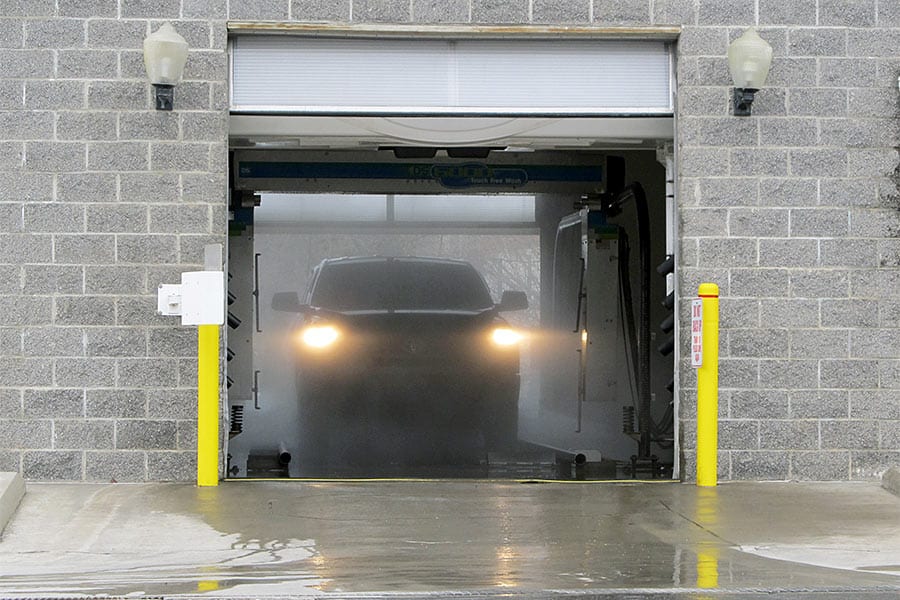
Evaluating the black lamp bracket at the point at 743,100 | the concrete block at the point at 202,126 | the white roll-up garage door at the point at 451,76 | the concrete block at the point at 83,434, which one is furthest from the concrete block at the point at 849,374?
the concrete block at the point at 83,434

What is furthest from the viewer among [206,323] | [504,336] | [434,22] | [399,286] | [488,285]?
[488,285]

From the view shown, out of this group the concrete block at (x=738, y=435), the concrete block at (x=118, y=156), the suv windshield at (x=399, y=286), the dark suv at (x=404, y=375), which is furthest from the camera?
the suv windshield at (x=399, y=286)

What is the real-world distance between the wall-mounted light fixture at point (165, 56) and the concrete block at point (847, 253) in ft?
14.8

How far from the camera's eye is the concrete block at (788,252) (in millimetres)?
9328

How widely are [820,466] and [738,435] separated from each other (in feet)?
2.02

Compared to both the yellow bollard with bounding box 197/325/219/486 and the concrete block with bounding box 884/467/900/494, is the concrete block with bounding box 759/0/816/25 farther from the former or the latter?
the yellow bollard with bounding box 197/325/219/486

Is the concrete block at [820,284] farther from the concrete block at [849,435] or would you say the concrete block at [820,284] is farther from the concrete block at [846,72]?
the concrete block at [846,72]

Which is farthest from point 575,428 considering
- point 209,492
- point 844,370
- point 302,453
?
point 209,492

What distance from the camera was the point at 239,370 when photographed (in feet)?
43.0

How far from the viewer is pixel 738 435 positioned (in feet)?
30.4

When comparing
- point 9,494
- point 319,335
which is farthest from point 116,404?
point 319,335

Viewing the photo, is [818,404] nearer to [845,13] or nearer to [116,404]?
[845,13]

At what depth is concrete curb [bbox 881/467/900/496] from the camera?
8.88 meters

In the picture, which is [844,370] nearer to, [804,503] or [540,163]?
[804,503]
